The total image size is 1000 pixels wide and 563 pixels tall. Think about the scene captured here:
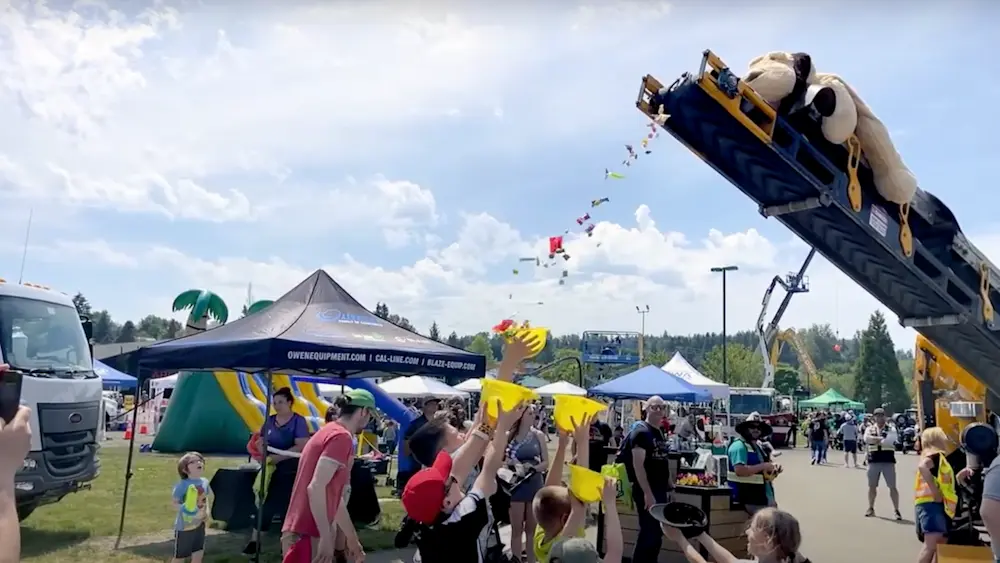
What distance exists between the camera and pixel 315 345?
8.20 meters

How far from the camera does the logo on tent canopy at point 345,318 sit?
916 centimetres

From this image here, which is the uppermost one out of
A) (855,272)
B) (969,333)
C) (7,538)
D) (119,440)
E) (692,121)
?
(692,121)

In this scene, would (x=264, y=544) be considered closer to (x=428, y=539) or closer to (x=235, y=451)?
(x=428, y=539)

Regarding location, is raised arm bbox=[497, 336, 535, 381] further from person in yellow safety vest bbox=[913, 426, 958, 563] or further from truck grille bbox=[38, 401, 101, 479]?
truck grille bbox=[38, 401, 101, 479]

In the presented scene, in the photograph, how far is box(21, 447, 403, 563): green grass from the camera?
338 inches

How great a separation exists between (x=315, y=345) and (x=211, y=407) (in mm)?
14574

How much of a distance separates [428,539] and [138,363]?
6.67 m

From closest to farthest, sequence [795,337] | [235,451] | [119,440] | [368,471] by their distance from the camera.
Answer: [368,471], [235,451], [119,440], [795,337]

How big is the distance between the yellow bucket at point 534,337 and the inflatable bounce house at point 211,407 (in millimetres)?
17373

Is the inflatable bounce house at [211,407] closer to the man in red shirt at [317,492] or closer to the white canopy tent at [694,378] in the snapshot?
the white canopy tent at [694,378]

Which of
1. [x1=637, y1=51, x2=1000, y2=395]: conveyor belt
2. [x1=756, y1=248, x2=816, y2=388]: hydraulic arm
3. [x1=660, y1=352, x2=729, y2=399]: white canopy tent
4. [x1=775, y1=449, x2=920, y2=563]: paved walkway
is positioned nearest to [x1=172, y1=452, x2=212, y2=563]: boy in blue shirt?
[x1=637, y1=51, x2=1000, y2=395]: conveyor belt

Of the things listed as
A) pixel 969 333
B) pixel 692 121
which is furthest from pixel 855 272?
pixel 692 121

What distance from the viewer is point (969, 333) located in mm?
6590

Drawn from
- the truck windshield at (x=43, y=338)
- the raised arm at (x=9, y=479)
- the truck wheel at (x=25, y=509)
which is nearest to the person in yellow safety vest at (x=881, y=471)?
the truck windshield at (x=43, y=338)
